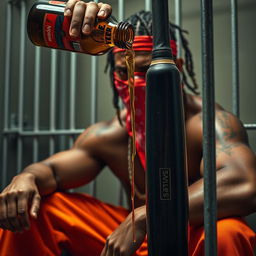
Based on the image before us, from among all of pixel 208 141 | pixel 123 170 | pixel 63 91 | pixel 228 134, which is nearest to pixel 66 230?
pixel 123 170

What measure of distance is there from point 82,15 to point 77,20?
0.01 meters

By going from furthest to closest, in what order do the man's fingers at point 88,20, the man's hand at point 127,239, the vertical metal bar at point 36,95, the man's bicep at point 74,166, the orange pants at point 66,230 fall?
the vertical metal bar at point 36,95
the man's bicep at point 74,166
the orange pants at point 66,230
the man's hand at point 127,239
the man's fingers at point 88,20

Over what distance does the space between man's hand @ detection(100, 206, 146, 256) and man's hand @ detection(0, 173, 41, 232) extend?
0.25 metres

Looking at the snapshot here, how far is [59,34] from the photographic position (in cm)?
65

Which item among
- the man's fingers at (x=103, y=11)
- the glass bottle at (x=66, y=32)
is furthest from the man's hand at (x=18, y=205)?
the man's fingers at (x=103, y=11)

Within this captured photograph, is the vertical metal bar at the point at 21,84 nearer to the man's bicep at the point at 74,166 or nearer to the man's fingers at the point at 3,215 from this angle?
the man's bicep at the point at 74,166

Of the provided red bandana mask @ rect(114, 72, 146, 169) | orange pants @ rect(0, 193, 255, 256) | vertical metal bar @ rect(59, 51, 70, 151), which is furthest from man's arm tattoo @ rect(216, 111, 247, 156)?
vertical metal bar @ rect(59, 51, 70, 151)

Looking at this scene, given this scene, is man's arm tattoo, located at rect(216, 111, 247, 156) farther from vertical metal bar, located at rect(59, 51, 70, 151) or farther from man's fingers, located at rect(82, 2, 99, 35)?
vertical metal bar, located at rect(59, 51, 70, 151)

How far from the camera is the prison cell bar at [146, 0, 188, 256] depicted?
49 centimetres

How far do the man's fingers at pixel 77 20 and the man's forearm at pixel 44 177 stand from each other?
0.62m

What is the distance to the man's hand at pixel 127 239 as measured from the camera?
0.76 metres

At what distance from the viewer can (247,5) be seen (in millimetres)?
1499

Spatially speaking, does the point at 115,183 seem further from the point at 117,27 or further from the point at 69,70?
the point at 117,27

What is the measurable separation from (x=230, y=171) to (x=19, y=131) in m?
1.16
